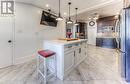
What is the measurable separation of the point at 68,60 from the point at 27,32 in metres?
2.48

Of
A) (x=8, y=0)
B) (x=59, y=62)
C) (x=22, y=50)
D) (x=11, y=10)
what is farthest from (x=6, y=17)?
(x=59, y=62)

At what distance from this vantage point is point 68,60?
2.81 meters

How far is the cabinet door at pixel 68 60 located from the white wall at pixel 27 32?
2.22 metres

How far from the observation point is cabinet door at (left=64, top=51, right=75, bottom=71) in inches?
105

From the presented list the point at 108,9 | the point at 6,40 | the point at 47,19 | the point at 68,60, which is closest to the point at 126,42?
the point at 68,60

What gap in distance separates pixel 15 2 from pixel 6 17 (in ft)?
2.44

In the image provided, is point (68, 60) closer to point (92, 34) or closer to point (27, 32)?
point (27, 32)

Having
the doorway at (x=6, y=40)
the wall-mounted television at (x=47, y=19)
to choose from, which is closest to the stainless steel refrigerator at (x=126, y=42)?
the wall-mounted television at (x=47, y=19)

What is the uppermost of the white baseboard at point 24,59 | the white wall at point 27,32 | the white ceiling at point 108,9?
the white ceiling at point 108,9

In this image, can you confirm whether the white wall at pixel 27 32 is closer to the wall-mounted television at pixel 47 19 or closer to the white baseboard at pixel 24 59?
the white baseboard at pixel 24 59

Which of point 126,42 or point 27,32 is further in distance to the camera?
point 27,32

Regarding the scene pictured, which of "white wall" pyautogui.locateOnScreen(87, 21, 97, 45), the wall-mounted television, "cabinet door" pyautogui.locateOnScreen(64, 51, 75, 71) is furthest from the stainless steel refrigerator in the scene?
"white wall" pyautogui.locateOnScreen(87, 21, 97, 45)

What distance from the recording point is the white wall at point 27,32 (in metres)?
3.87

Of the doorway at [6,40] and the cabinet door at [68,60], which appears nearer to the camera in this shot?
the cabinet door at [68,60]
